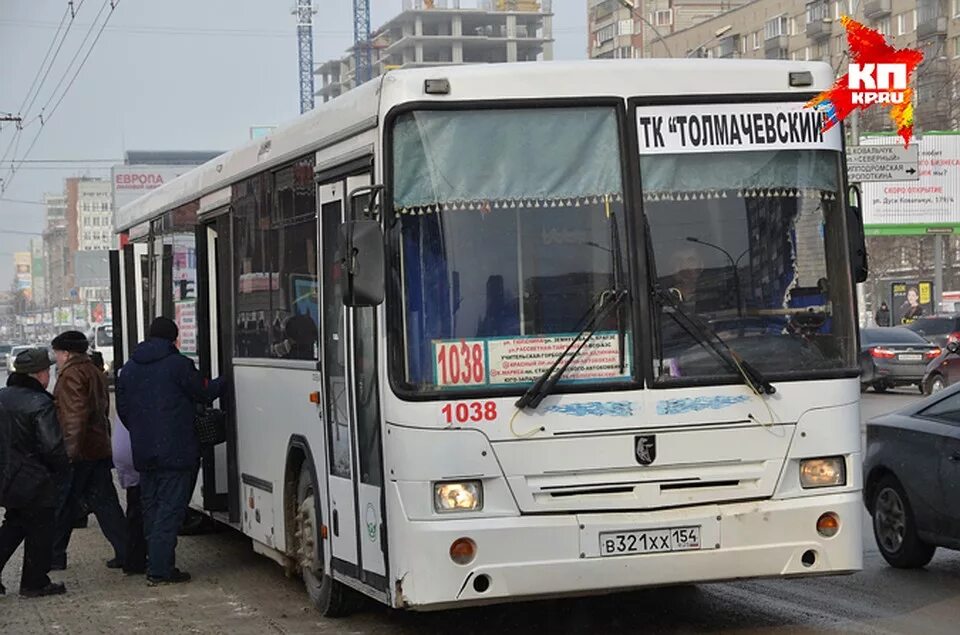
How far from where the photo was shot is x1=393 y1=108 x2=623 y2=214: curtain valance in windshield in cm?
772

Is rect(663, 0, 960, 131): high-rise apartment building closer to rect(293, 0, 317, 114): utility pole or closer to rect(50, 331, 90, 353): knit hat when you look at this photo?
rect(50, 331, 90, 353): knit hat

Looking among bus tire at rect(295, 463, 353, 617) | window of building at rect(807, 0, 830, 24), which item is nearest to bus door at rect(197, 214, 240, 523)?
bus tire at rect(295, 463, 353, 617)

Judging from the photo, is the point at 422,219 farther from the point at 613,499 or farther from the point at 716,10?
the point at 716,10

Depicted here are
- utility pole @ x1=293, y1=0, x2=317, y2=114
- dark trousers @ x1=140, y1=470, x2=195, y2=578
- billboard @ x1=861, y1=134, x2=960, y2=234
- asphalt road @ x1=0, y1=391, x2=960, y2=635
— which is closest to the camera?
asphalt road @ x1=0, y1=391, x2=960, y2=635

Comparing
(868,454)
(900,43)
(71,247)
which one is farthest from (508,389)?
(71,247)

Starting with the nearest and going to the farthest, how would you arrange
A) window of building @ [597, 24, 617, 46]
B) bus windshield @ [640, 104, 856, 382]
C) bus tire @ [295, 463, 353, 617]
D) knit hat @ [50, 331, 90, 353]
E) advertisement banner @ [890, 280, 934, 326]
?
bus windshield @ [640, 104, 856, 382]
bus tire @ [295, 463, 353, 617]
knit hat @ [50, 331, 90, 353]
advertisement banner @ [890, 280, 934, 326]
window of building @ [597, 24, 617, 46]

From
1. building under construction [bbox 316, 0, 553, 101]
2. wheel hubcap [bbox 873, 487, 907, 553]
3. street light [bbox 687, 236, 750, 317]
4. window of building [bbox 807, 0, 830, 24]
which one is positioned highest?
building under construction [bbox 316, 0, 553, 101]

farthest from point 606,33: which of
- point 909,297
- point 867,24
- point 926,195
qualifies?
point 909,297

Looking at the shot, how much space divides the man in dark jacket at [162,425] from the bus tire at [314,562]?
1.55 m

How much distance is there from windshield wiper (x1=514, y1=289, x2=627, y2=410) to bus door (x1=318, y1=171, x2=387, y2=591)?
784mm

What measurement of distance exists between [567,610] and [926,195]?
50.1 meters

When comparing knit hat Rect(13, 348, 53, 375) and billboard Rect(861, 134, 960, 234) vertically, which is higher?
billboard Rect(861, 134, 960, 234)

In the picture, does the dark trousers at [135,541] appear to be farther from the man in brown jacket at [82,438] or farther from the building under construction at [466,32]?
the building under construction at [466,32]

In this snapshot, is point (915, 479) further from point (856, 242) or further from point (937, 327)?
point (937, 327)
